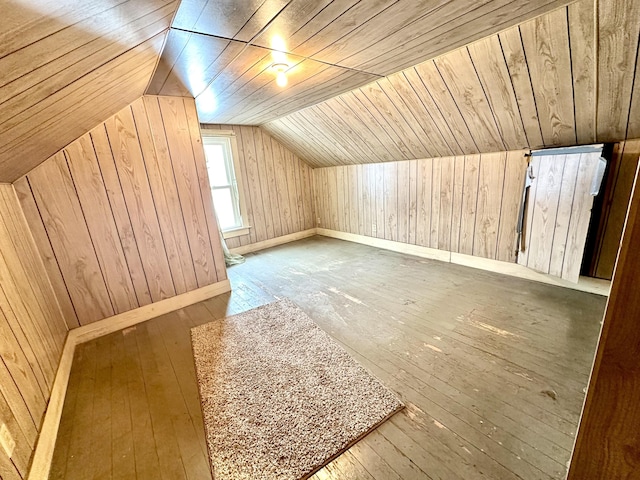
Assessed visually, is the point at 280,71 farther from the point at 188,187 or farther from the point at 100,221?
the point at 100,221

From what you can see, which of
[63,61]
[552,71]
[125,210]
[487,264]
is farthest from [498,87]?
[125,210]

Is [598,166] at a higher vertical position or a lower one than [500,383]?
higher

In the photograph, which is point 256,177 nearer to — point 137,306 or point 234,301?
point 234,301

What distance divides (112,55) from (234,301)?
216 centimetres

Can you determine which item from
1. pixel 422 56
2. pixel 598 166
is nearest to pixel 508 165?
pixel 598 166

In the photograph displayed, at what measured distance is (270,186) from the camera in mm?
4570

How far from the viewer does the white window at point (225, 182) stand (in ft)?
13.0

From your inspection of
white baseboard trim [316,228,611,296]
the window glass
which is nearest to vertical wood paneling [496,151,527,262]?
white baseboard trim [316,228,611,296]

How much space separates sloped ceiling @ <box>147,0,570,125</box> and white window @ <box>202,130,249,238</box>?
5.26 feet

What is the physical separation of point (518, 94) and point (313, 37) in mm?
1581

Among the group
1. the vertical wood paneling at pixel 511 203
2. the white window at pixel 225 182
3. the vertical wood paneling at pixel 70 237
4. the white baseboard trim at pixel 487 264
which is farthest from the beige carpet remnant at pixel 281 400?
the white window at pixel 225 182

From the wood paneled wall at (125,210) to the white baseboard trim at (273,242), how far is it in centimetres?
164

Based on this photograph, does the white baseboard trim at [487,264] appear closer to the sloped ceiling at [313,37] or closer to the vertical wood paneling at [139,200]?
the sloped ceiling at [313,37]

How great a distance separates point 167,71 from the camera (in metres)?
1.84
